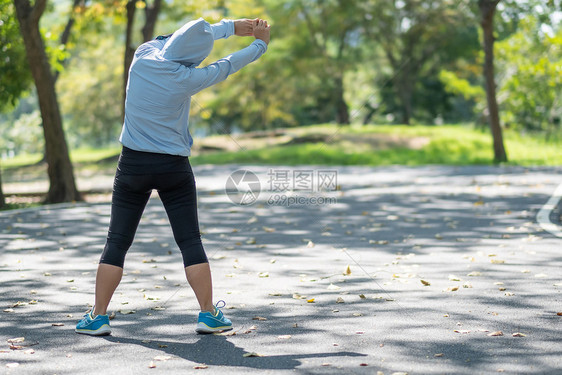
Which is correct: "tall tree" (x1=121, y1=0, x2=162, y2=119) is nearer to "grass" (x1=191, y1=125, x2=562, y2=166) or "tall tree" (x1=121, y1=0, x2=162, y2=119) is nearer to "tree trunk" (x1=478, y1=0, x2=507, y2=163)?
"tree trunk" (x1=478, y1=0, x2=507, y2=163)

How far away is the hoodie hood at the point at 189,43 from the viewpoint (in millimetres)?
4820

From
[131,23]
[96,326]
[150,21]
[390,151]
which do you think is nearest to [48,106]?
[131,23]

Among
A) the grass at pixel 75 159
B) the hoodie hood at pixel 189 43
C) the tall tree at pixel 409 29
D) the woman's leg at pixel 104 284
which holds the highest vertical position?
the tall tree at pixel 409 29

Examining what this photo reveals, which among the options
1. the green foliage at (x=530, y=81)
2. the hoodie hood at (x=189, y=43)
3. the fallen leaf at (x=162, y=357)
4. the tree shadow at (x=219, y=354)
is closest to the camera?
the tree shadow at (x=219, y=354)

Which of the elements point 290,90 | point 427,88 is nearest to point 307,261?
point 290,90

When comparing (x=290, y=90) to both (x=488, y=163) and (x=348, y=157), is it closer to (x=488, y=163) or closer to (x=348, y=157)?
(x=348, y=157)

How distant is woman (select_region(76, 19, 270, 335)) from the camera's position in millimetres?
4859

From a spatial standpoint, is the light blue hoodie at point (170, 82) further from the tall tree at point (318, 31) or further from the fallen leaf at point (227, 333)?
the tall tree at point (318, 31)

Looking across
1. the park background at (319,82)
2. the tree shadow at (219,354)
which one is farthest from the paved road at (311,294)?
the park background at (319,82)

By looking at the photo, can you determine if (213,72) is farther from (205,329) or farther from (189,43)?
(205,329)

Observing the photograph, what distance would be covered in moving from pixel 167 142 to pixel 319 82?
48.1 m

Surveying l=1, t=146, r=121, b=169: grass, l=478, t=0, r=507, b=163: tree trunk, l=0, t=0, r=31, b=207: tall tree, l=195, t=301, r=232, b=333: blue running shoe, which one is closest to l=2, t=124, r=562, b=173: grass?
l=478, t=0, r=507, b=163: tree trunk

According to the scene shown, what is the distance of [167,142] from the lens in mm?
4965

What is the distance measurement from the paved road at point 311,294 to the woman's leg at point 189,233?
12.2 inches
